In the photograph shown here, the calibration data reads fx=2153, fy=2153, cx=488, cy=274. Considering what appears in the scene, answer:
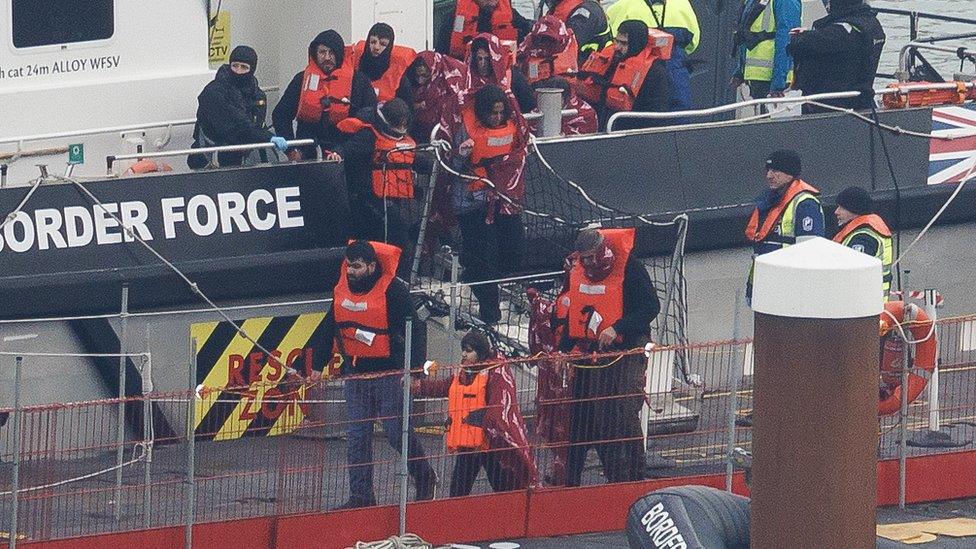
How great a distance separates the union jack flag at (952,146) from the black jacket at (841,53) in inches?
22.0

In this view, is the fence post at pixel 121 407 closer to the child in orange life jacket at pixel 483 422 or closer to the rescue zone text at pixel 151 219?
the rescue zone text at pixel 151 219

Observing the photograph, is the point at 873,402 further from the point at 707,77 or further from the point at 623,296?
the point at 707,77

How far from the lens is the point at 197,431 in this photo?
10953 mm

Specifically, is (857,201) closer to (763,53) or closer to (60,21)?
(763,53)

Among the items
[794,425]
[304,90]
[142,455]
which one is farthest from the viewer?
[304,90]

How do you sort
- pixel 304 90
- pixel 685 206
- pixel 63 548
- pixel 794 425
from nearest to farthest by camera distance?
1. pixel 794 425
2. pixel 63 548
3. pixel 304 90
4. pixel 685 206

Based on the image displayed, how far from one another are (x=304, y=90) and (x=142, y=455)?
105 inches

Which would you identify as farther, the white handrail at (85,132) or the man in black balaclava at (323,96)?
the man in black balaclava at (323,96)

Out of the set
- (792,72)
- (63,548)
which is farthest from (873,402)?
(792,72)

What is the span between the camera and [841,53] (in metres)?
13.0

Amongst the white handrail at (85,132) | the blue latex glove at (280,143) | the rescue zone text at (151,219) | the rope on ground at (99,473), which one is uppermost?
the white handrail at (85,132)

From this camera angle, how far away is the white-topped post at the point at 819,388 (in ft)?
17.6

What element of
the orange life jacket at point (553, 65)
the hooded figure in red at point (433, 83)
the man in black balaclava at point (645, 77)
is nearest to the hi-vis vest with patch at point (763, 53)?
the man in black balaclava at point (645, 77)

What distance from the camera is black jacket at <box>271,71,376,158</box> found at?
38.7 feet
